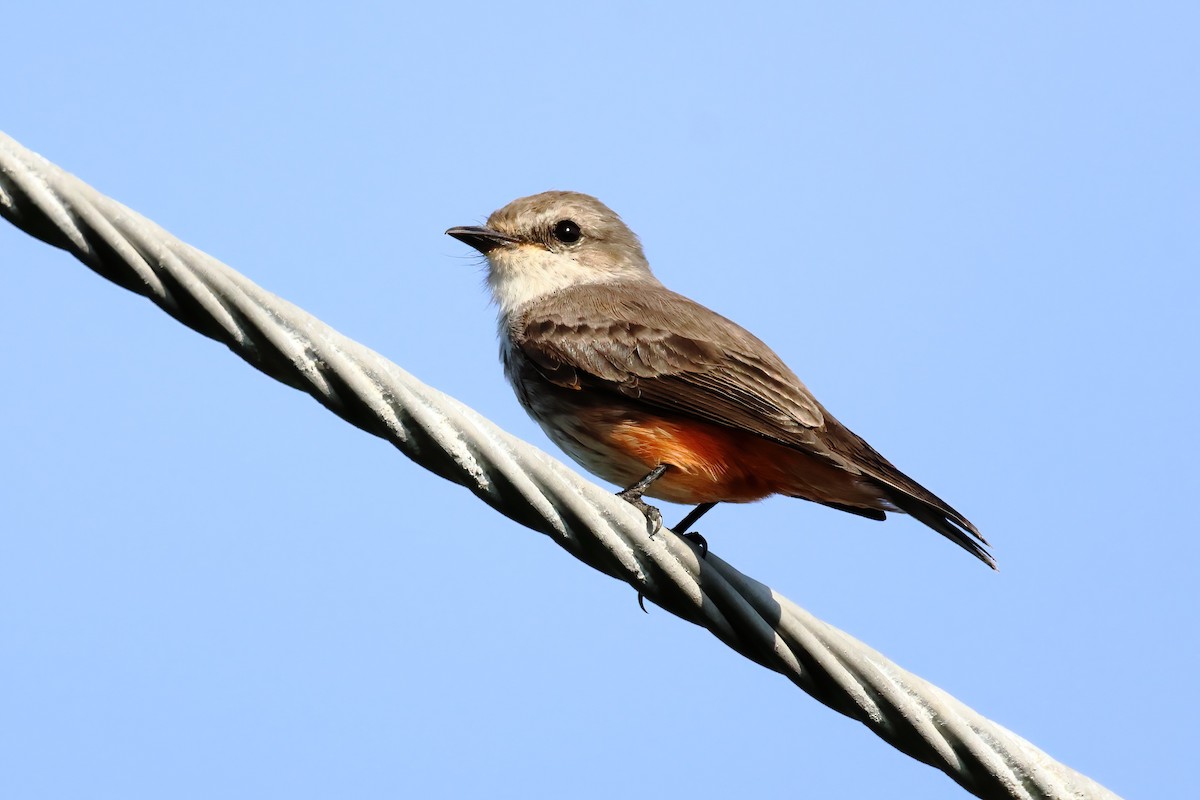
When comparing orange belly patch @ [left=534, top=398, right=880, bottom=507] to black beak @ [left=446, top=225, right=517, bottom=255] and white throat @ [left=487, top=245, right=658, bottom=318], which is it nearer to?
white throat @ [left=487, top=245, right=658, bottom=318]

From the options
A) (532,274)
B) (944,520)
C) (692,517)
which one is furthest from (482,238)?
(944,520)

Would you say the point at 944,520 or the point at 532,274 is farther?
the point at 532,274

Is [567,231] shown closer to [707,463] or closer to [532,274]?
[532,274]

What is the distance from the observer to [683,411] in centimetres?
622

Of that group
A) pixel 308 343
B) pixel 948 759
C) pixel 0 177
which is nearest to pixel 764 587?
pixel 948 759

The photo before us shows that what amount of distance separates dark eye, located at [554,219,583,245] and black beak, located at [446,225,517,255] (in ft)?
1.01

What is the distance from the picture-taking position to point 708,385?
21.0ft

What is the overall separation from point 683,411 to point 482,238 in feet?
8.57

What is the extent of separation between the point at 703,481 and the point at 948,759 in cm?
245

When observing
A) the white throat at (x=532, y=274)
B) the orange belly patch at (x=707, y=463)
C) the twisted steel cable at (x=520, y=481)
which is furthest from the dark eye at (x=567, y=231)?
the twisted steel cable at (x=520, y=481)

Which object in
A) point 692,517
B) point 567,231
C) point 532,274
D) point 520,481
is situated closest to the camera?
point 520,481

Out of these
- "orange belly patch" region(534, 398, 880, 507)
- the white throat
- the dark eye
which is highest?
the dark eye

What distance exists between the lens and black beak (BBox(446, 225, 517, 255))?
832 cm

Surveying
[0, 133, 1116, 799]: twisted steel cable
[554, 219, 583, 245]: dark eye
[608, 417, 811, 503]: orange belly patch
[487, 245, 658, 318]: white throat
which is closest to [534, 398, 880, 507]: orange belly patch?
[608, 417, 811, 503]: orange belly patch
